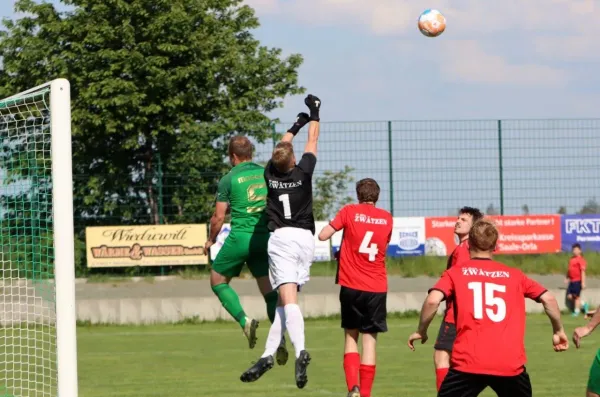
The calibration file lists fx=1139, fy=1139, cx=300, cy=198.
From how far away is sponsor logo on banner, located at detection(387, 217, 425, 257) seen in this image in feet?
86.1

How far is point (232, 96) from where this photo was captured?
35.3 m

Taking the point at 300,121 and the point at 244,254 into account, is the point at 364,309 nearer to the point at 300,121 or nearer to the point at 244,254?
the point at 244,254

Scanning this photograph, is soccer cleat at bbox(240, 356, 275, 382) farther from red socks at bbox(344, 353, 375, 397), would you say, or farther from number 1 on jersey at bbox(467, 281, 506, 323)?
number 1 on jersey at bbox(467, 281, 506, 323)

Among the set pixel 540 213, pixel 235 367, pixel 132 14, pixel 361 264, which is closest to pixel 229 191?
pixel 361 264

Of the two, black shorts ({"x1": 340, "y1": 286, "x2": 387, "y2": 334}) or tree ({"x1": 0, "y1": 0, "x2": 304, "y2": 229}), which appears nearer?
black shorts ({"x1": 340, "y1": 286, "x2": 387, "y2": 334})

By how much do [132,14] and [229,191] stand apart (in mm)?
23488

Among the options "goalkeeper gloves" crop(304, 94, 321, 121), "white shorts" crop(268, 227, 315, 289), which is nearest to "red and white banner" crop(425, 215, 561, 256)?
"goalkeeper gloves" crop(304, 94, 321, 121)

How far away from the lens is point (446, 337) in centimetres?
1062

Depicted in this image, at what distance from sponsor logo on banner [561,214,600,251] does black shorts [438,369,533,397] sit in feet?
63.7

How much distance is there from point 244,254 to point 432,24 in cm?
540

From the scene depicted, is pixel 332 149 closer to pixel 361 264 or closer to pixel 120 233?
pixel 120 233

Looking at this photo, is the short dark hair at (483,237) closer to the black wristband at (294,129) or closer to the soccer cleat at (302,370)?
the soccer cleat at (302,370)

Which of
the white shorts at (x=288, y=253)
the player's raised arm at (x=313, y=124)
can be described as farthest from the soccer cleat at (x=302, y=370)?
the player's raised arm at (x=313, y=124)

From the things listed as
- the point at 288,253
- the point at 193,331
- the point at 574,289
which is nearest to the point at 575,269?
the point at 574,289
